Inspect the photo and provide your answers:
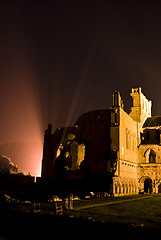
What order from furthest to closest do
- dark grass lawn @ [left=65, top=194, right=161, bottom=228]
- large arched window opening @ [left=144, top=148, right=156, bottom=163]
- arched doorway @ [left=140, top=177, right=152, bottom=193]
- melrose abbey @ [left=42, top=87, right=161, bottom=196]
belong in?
large arched window opening @ [left=144, top=148, right=156, bottom=163] → arched doorway @ [left=140, top=177, right=152, bottom=193] → melrose abbey @ [left=42, top=87, right=161, bottom=196] → dark grass lawn @ [left=65, top=194, right=161, bottom=228]

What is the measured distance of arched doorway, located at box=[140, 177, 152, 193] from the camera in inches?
1671

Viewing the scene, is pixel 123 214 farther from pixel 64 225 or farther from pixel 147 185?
pixel 147 185

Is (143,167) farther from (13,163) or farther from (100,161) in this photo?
(13,163)

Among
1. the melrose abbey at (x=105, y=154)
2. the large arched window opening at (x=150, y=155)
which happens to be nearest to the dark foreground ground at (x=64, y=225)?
the melrose abbey at (x=105, y=154)

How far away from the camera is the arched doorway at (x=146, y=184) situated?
42.4 m

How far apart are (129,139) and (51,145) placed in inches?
533

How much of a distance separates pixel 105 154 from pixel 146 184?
42.0ft

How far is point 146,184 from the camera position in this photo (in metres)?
45.4

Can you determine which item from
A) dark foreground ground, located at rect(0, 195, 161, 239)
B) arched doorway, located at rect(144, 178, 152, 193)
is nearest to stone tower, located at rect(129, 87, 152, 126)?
arched doorway, located at rect(144, 178, 152, 193)

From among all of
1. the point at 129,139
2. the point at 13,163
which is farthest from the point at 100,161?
the point at 13,163

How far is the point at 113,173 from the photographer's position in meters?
34.7

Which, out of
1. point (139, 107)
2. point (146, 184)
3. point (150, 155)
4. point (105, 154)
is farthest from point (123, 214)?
point (139, 107)

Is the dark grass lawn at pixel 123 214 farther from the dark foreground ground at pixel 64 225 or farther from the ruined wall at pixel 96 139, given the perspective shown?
the ruined wall at pixel 96 139

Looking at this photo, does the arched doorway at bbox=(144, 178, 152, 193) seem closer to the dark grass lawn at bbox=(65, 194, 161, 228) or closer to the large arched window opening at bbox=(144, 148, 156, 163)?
the large arched window opening at bbox=(144, 148, 156, 163)
